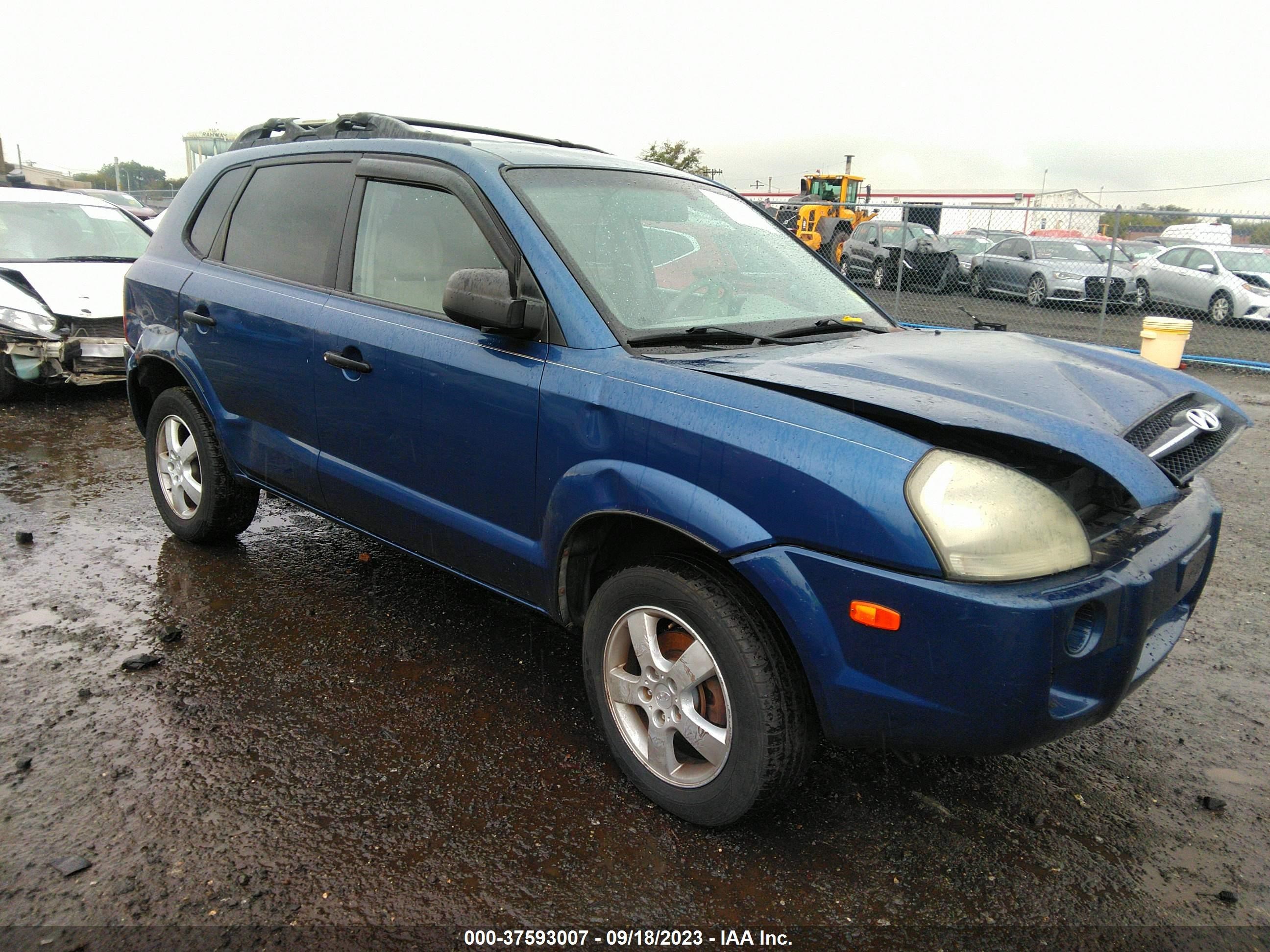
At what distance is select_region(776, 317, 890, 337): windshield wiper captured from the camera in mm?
3100

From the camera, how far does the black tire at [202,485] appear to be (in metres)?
4.18

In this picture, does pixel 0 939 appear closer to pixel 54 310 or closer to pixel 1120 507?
pixel 1120 507

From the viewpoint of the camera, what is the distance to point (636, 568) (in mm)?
2541

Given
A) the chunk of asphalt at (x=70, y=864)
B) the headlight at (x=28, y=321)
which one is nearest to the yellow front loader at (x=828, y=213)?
the headlight at (x=28, y=321)

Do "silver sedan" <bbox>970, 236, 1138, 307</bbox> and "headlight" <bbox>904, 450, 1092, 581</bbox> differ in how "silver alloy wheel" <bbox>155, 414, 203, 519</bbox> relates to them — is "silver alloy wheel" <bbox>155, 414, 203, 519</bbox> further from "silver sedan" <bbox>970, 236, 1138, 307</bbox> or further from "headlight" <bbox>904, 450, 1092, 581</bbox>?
"silver sedan" <bbox>970, 236, 1138, 307</bbox>

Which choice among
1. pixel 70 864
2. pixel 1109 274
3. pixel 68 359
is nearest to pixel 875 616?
pixel 70 864

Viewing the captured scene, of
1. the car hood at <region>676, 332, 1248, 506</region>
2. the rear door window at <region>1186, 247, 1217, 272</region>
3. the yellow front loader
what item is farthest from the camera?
the yellow front loader

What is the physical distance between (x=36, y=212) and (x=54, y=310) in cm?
194

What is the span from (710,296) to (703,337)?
1.19 ft

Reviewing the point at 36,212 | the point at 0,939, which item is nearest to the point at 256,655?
the point at 0,939

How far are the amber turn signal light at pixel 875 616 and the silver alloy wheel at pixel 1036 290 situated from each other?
1685 centimetres

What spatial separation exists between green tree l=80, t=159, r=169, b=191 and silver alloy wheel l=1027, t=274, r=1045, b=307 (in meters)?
27.9

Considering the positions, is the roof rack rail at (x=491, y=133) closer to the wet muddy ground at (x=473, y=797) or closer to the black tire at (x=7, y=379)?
the wet muddy ground at (x=473, y=797)

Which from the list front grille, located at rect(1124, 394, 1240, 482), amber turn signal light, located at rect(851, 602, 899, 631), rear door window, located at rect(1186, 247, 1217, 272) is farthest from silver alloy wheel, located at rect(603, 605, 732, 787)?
rear door window, located at rect(1186, 247, 1217, 272)
